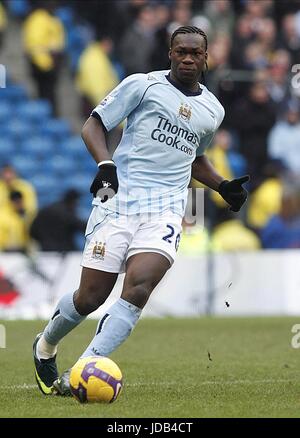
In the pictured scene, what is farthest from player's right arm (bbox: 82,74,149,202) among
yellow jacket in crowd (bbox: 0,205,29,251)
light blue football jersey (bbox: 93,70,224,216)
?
yellow jacket in crowd (bbox: 0,205,29,251)

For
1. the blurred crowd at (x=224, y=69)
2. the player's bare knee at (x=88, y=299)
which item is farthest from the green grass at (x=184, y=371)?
the blurred crowd at (x=224, y=69)

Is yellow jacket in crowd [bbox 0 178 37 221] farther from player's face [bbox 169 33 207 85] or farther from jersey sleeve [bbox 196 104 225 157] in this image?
player's face [bbox 169 33 207 85]

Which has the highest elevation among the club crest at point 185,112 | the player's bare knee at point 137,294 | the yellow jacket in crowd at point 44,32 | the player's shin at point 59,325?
the club crest at point 185,112

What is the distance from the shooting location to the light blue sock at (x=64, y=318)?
7191 millimetres

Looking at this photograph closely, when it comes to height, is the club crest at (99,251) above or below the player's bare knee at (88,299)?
above

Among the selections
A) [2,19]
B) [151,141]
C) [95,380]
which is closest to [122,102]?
[151,141]

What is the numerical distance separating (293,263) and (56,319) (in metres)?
9.35

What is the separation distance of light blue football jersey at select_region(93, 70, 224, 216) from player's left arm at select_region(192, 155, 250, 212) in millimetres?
492

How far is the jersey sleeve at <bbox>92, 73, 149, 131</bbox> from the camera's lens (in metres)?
7.04

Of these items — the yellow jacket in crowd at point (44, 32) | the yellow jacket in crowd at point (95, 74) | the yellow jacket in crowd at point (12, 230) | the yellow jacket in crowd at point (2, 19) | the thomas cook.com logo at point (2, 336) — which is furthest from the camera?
the yellow jacket in crowd at point (2, 19)

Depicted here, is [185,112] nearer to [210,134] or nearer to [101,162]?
[210,134]

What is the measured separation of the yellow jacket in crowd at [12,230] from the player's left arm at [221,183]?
832cm

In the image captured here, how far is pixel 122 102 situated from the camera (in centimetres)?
707

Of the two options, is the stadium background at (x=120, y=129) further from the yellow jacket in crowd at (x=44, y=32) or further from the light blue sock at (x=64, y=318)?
the light blue sock at (x=64, y=318)
